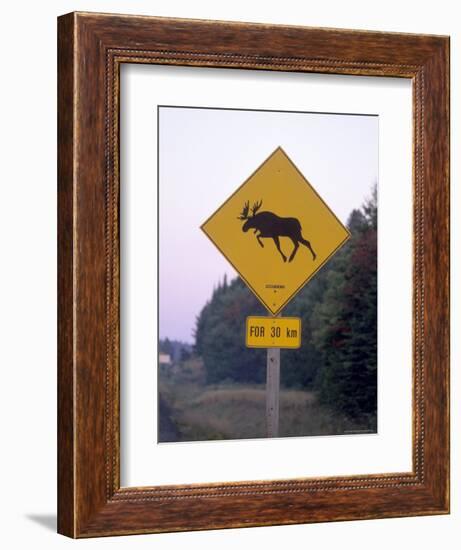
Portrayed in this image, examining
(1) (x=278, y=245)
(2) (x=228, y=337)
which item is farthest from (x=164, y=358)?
(1) (x=278, y=245)

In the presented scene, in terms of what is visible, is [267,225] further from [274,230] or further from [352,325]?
[352,325]

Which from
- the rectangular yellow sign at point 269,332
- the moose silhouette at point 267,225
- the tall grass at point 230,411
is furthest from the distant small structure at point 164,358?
the moose silhouette at point 267,225

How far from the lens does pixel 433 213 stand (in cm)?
310

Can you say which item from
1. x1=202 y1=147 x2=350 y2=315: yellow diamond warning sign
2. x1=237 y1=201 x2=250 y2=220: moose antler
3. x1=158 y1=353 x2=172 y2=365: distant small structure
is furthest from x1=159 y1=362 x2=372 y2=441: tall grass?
x1=237 y1=201 x2=250 y2=220: moose antler

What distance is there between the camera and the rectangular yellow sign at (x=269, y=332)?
2969mm

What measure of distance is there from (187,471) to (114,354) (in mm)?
271

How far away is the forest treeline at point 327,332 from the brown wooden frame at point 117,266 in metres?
0.10

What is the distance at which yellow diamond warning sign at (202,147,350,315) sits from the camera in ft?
9.70

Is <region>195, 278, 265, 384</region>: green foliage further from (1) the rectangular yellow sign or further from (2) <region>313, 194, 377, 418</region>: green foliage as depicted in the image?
(2) <region>313, 194, 377, 418</region>: green foliage

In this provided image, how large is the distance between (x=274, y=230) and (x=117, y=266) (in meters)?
0.32

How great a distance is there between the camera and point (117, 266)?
9.41 ft

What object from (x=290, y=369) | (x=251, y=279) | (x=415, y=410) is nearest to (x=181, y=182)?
(x=251, y=279)

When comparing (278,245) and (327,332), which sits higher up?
(278,245)

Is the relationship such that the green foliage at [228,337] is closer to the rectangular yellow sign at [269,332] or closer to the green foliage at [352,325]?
the rectangular yellow sign at [269,332]
